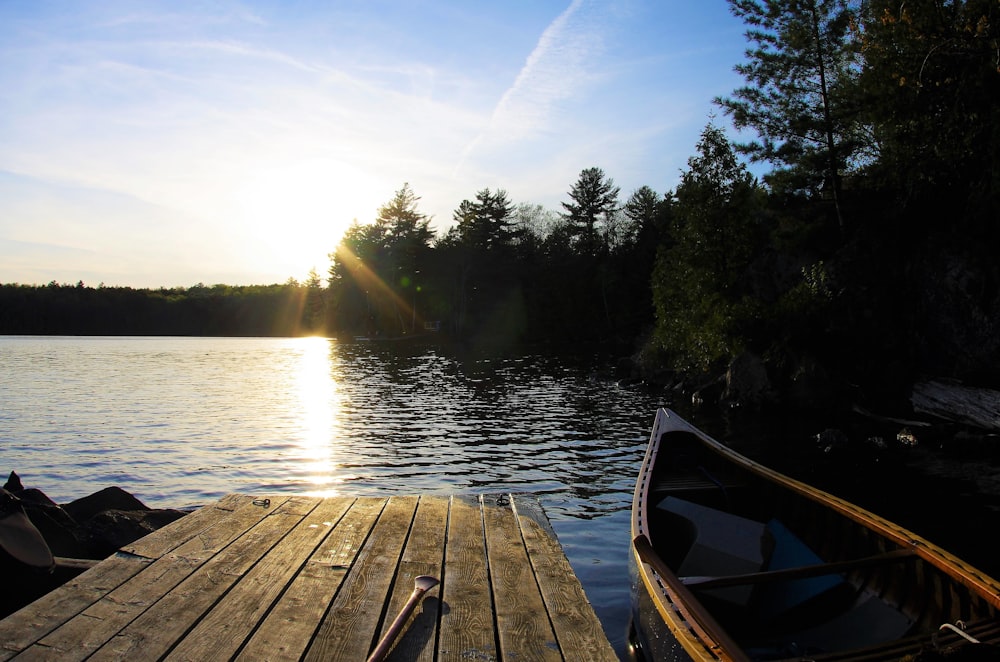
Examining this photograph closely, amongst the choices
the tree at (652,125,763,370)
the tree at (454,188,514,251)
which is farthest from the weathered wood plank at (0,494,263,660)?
the tree at (454,188,514,251)

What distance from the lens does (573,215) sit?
75.2 meters

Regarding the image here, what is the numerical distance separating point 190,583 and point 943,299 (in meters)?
23.4

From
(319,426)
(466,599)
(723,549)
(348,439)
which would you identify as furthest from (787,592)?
(319,426)

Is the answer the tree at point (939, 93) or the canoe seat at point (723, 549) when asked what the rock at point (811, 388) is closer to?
the tree at point (939, 93)

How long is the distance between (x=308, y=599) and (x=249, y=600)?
358mm

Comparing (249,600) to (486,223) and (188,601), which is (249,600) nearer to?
(188,601)

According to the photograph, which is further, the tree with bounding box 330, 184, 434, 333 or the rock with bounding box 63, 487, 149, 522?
the tree with bounding box 330, 184, 434, 333

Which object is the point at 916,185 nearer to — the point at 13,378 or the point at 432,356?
the point at 432,356

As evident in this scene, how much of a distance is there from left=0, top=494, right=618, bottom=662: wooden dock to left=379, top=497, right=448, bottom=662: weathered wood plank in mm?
11

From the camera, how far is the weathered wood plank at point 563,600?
3.39 meters

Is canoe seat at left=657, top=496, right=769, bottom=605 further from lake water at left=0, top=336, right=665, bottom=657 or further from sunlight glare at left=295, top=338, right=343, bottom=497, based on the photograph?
sunlight glare at left=295, top=338, right=343, bottom=497

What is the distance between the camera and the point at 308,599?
3971 mm

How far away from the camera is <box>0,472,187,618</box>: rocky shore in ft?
17.0

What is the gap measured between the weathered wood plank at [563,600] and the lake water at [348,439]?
160cm
